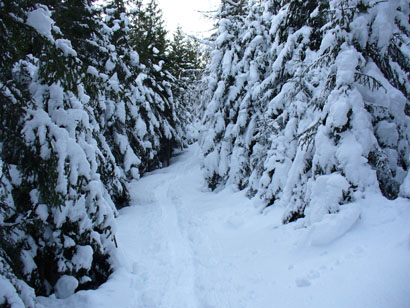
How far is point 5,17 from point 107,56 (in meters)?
8.47

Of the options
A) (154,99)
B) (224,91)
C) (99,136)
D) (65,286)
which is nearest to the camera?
(65,286)

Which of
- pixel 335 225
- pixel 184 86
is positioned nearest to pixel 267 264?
pixel 335 225

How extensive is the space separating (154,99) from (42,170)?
48.0 feet

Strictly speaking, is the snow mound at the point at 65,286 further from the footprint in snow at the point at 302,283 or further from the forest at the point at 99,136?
the footprint in snow at the point at 302,283

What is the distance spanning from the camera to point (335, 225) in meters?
4.57

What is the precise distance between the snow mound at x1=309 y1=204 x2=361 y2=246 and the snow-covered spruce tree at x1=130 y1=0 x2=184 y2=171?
34.3ft

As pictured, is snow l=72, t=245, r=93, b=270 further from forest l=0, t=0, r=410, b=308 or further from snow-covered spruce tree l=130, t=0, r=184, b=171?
snow-covered spruce tree l=130, t=0, r=184, b=171

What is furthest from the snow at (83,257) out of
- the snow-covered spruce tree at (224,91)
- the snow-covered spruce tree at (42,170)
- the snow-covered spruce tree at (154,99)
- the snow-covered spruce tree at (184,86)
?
the snow-covered spruce tree at (184,86)

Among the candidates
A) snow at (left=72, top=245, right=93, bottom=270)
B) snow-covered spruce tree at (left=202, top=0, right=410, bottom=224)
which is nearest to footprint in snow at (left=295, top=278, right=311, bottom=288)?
snow-covered spruce tree at (left=202, top=0, right=410, bottom=224)

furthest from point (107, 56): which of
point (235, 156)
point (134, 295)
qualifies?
point (134, 295)

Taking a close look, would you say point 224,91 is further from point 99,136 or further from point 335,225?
point 335,225

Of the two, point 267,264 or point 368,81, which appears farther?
point 267,264

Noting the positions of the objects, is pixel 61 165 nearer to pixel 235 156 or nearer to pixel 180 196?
pixel 235 156

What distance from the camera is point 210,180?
542 inches
